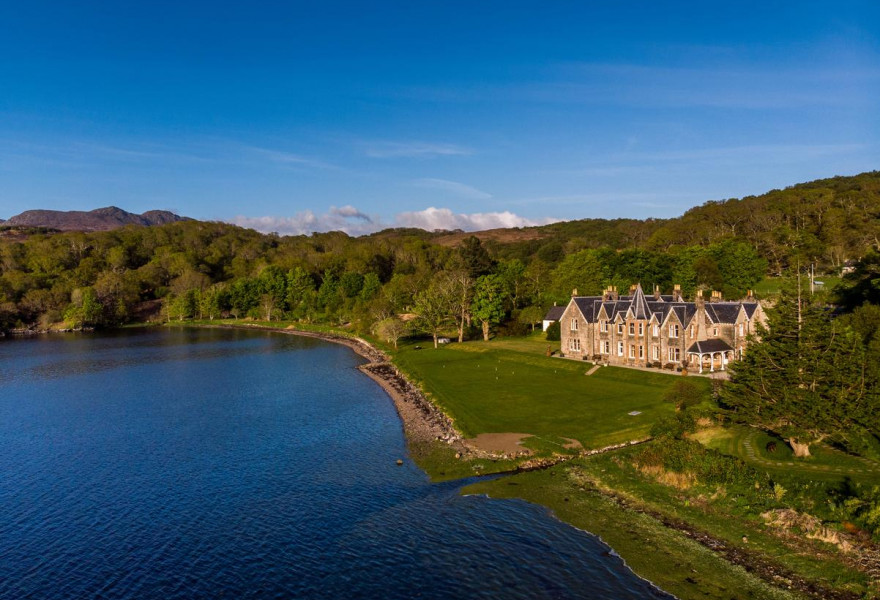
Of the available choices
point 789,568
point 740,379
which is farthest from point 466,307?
point 789,568

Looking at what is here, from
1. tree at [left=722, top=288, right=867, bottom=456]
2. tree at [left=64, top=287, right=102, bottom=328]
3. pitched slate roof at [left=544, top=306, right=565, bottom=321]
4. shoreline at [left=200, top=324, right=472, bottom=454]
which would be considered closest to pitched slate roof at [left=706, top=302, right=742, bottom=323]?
tree at [left=722, top=288, right=867, bottom=456]

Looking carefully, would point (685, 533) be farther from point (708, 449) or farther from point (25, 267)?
point (25, 267)

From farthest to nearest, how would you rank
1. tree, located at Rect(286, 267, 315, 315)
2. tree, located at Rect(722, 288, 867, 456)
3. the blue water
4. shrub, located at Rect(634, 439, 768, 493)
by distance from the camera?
tree, located at Rect(286, 267, 315, 315)
tree, located at Rect(722, 288, 867, 456)
shrub, located at Rect(634, 439, 768, 493)
the blue water

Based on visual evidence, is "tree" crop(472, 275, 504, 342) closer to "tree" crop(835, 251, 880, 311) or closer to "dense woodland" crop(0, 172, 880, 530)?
"dense woodland" crop(0, 172, 880, 530)

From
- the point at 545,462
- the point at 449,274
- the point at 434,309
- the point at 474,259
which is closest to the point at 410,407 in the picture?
the point at 545,462

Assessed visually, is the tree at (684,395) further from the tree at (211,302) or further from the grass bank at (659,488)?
the tree at (211,302)
